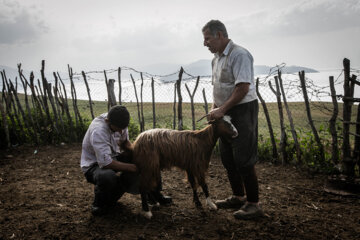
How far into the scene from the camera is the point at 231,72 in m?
3.23

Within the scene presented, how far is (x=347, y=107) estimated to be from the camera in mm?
4703

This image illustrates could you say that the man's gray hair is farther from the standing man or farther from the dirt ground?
the dirt ground

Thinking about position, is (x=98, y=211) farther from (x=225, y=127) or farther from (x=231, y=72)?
(x=231, y=72)

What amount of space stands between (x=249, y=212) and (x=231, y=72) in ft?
6.28

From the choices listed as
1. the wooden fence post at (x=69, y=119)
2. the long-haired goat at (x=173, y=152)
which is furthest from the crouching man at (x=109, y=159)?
the wooden fence post at (x=69, y=119)

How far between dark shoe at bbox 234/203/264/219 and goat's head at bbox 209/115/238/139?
3.33 feet

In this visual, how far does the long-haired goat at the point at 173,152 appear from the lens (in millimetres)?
3488

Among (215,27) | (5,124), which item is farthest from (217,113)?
(5,124)

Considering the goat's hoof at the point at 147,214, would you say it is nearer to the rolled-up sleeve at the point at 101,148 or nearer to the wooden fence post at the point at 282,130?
the rolled-up sleeve at the point at 101,148

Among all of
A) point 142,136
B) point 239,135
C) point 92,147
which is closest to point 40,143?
point 92,147

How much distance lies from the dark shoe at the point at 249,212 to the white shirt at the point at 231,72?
146cm

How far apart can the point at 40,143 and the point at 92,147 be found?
6059 millimetres

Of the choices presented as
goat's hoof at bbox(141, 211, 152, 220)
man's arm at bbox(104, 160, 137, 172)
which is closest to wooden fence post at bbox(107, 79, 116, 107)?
man's arm at bbox(104, 160, 137, 172)

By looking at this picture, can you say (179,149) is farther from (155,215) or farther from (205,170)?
(155,215)
